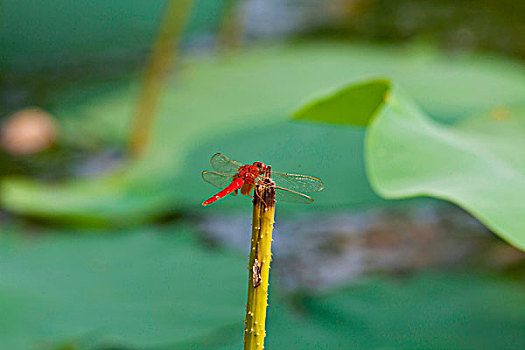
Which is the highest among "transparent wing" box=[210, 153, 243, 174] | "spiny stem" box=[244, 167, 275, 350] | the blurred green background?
the blurred green background

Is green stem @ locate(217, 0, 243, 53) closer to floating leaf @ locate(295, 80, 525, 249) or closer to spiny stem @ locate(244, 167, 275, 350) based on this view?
floating leaf @ locate(295, 80, 525, 249)

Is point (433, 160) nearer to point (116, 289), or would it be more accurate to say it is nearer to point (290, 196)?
point (290, 196)

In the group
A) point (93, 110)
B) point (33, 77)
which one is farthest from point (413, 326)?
point (33, 77)

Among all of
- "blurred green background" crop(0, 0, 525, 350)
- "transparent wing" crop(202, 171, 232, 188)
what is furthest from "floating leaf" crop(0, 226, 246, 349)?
"transparent wing" crop(202, 171, 232, 188)

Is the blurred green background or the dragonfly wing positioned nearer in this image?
the dragonfly wing

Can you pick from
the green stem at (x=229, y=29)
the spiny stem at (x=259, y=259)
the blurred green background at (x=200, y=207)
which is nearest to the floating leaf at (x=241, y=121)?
the blurred green background at (x=200, y=207)

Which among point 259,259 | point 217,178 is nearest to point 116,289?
point 217,178
